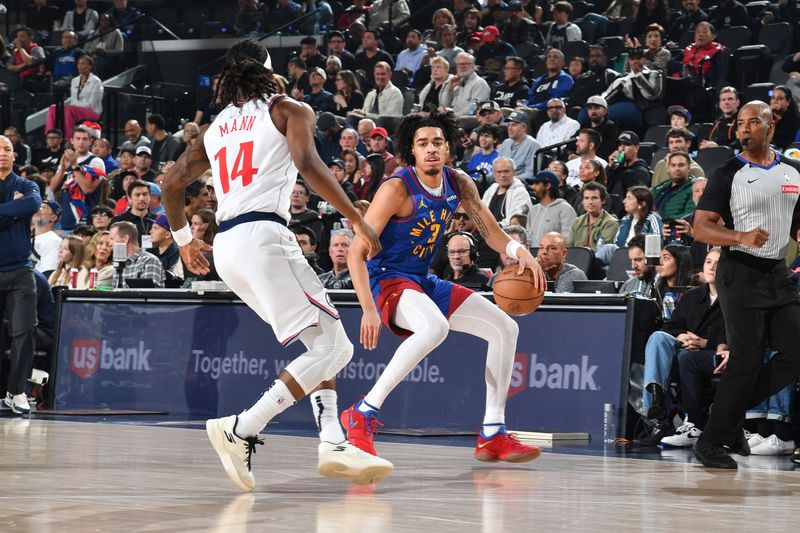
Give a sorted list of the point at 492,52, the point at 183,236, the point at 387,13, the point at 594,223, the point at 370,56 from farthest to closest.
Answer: the point at 387,13 < the point at 370,56 < the point at 492,52 < the point at 594,223 < the point at 183,236

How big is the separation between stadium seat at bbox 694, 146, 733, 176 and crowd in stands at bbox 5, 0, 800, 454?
16 millimetres

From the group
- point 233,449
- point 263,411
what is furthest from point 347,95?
point 233,449

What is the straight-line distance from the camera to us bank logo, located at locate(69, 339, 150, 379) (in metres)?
11.1

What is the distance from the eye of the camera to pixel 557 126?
50.5ft

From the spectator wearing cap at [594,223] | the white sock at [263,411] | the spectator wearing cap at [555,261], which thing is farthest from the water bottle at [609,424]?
the white sock at [263,411]

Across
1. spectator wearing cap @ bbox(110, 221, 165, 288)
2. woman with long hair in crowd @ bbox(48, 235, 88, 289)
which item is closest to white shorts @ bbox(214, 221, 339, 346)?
spectator wearing cap @ bbox(110, 221, 165, 288)

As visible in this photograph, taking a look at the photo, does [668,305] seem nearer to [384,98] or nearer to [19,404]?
[19,404]

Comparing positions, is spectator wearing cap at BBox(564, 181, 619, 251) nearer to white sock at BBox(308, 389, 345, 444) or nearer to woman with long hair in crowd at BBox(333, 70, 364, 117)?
white sock at BBox(308, 389, 345, 444)

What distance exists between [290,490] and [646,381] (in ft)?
12.7

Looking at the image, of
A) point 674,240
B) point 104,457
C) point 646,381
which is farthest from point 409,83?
point 104,457

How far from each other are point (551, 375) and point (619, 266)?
2.29m

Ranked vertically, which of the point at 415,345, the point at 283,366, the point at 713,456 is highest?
the point at 415,345

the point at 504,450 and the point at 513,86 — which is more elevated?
the point at 513,86

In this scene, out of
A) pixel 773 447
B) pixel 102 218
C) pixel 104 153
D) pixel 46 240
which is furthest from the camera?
pixel 104 153
